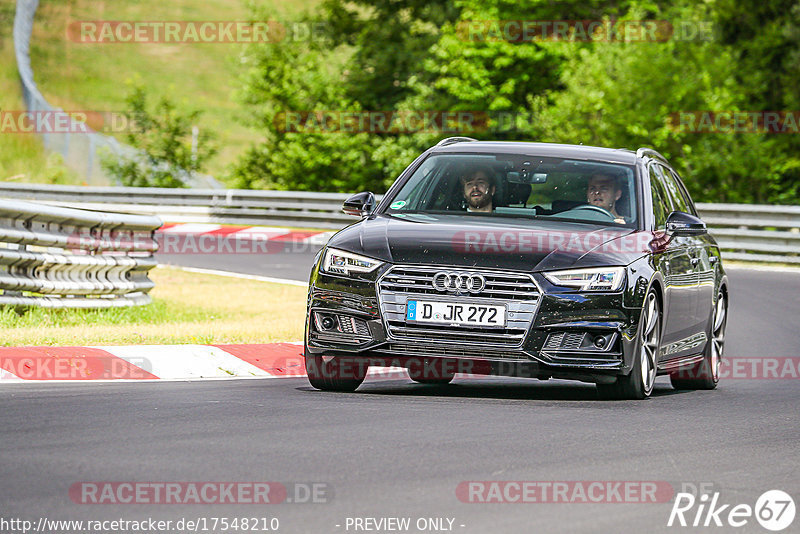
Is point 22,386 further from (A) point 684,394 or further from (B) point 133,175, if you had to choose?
(B) point 133,175

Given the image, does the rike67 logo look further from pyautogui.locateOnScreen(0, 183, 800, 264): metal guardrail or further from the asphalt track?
pyautogui.locateOnScreen(0, 183, 800, 264): metal guardrail

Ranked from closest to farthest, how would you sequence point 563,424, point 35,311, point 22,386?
point 563,424 < point 22,386 < point 35,311

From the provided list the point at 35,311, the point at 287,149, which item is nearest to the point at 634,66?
the point at 287,149

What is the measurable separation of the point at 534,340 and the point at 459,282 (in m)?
0.55

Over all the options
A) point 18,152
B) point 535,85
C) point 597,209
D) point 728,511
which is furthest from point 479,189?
point 18,152

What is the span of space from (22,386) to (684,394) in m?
4.55

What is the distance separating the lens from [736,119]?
1448 inches

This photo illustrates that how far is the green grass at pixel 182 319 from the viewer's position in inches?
467

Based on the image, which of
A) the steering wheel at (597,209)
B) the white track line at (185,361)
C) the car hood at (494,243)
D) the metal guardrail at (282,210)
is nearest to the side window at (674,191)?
the steering wheel at (597,209)

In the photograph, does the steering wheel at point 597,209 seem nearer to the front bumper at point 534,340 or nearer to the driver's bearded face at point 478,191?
the driver's bearded face at point 478,191

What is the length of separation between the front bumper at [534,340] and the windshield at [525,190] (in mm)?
1047

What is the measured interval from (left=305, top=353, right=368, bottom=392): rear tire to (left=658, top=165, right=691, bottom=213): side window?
10.2 feet

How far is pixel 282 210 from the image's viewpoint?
114 feet

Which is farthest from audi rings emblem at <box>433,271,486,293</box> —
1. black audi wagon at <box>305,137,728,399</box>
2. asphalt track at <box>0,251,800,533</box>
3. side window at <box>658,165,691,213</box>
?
side window at <box>658,165,691,213</box>
